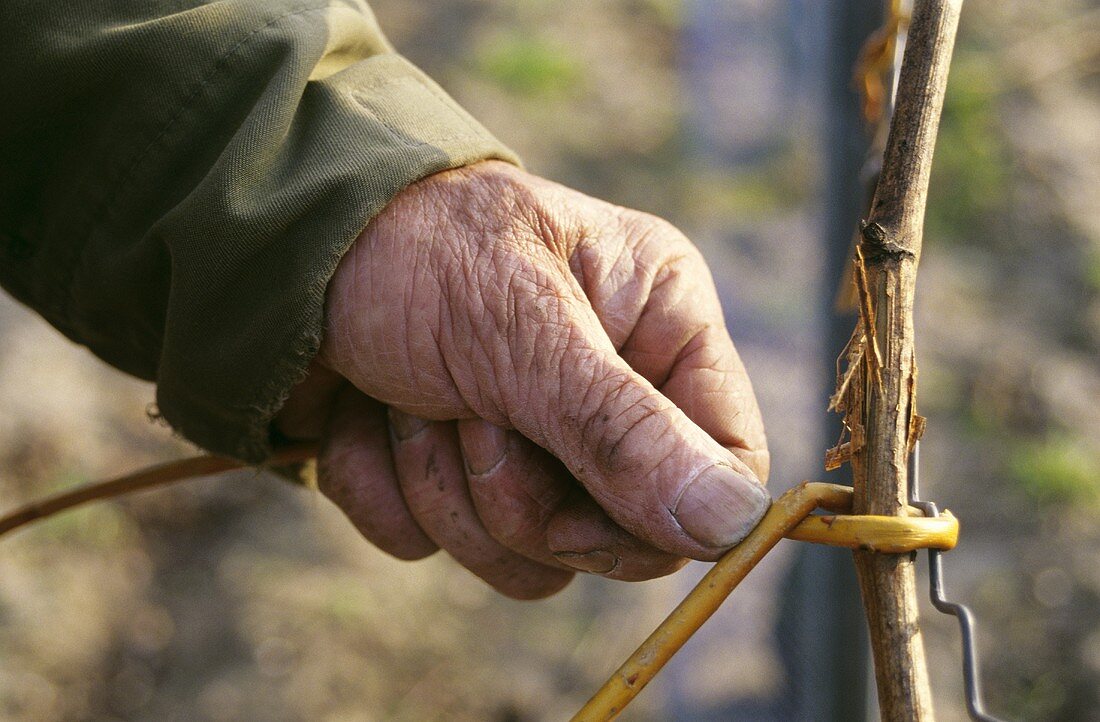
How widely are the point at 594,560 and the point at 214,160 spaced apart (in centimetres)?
59

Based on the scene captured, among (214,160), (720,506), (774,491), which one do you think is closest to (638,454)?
(720,506)

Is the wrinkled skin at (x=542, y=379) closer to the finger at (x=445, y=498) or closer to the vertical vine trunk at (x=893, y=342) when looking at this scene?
the finger at (x=445, y=498)

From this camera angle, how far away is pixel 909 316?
852mm

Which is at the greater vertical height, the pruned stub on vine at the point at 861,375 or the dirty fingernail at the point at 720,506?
the pruned stub on vine at the point at 861,375

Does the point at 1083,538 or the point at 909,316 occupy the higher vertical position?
the point at 909,316

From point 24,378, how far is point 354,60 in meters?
1.76

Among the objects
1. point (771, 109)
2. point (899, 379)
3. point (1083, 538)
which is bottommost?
point (1083, 538)

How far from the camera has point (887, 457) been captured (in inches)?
33.3

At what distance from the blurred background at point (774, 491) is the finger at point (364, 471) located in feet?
2.75

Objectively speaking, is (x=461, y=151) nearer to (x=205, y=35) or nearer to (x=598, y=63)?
(x=205, y=35)

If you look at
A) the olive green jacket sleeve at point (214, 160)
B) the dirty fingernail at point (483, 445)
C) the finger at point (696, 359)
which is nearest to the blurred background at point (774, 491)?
the finger at point (696, 359)

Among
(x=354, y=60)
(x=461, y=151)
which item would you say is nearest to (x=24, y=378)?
(x=354, y=60)

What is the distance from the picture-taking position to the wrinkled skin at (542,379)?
3.03ft

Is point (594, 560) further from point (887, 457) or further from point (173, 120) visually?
point (173, 120)
